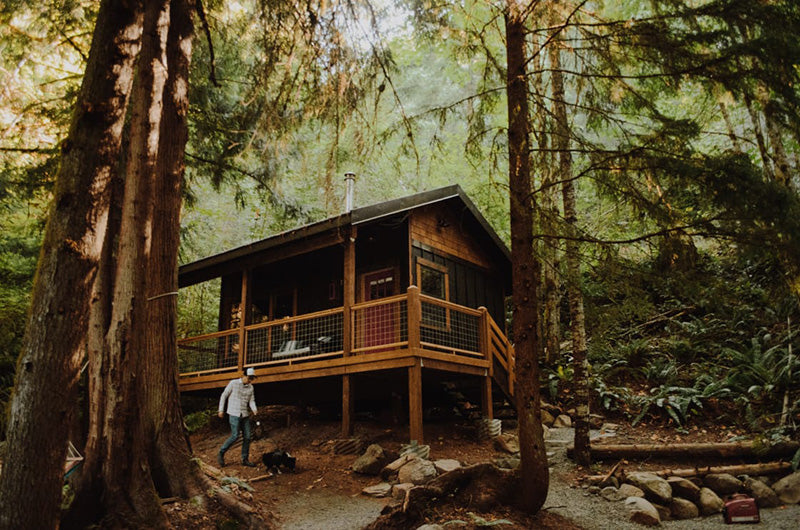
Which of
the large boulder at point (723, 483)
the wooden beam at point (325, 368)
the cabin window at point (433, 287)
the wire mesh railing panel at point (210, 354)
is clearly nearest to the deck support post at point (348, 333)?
the wooden beam at point (325, 368)

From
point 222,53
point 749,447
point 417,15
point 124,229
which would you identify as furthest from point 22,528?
point 222,53

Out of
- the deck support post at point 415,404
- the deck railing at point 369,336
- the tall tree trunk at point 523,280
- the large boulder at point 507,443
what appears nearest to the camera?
the tall tree trunk at point 523,280

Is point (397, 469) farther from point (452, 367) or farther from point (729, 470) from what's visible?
point (729, 470)

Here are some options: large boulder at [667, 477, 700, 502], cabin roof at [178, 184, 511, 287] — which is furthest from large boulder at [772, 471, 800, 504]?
cabin roof at [178, 184, 511, 287]

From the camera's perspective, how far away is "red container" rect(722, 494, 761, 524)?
6574 mm

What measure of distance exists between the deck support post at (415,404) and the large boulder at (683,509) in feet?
13.1

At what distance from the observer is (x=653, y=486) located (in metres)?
7.56

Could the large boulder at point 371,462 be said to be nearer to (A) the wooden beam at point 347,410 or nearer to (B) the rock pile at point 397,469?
(B) the rock pile at point 397,469

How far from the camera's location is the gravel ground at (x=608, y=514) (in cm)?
654

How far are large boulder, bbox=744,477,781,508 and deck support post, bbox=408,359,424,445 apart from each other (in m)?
4.92

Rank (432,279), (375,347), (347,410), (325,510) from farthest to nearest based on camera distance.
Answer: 1. (432,279)
2. (347,410)
3. (375,347)
4. (325,510)

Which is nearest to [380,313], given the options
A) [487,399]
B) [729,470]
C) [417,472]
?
[487,399]

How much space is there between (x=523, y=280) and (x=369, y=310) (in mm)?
6783

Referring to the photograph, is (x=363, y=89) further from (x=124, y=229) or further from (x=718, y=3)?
(x=718, y=3)
